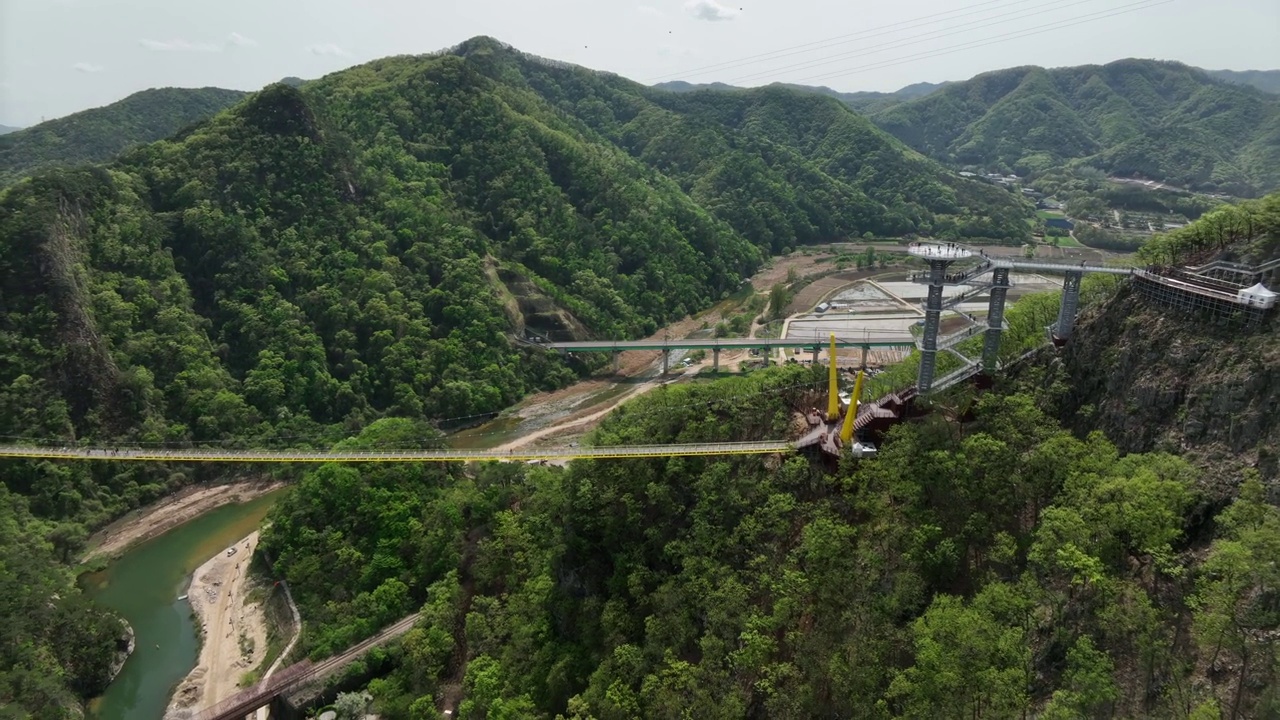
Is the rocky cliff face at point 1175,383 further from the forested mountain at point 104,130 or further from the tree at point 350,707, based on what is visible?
the forested mountain at point 104,130

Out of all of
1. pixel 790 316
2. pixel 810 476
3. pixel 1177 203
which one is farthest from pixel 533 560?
pixel 1177 203

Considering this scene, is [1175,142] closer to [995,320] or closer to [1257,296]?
[995,320]

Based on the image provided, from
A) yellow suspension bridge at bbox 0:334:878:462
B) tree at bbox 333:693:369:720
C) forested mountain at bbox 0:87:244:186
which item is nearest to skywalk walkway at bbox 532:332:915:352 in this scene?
yellow suspension bridge at bbox 0:334:878:462

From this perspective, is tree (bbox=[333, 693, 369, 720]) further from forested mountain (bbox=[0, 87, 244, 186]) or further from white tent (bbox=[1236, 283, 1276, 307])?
forested mountain (bbox=[0, 87, 244, 186])

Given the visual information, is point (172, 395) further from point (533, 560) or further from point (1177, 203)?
point (1177, 203)

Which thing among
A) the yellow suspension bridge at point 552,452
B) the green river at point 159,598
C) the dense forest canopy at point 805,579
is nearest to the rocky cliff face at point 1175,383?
the dense forest canopy at point 805,579

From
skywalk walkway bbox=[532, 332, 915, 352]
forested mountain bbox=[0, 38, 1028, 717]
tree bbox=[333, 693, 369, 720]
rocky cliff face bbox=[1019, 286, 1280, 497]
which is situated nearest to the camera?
rocky cliff face bbox=[1019, 286, 1280, 497]
